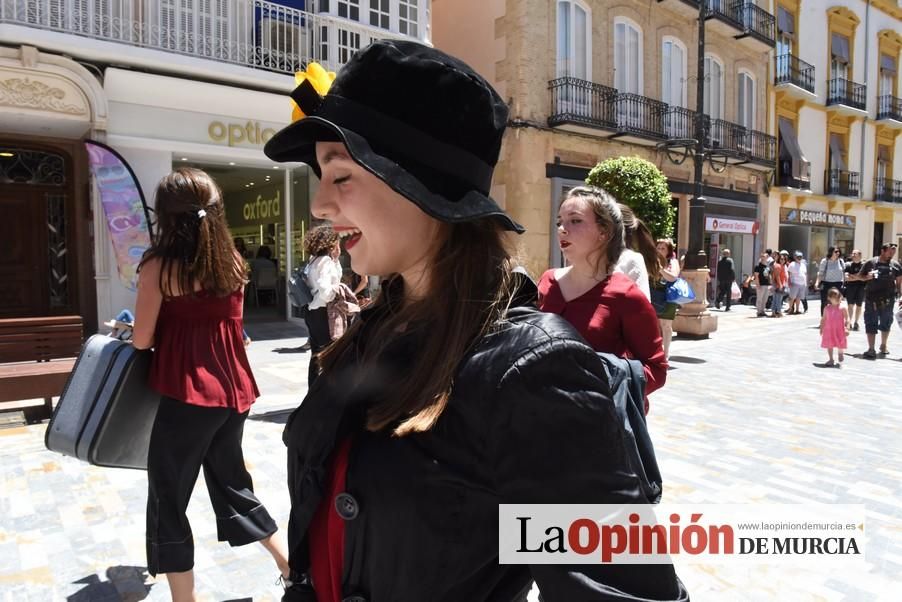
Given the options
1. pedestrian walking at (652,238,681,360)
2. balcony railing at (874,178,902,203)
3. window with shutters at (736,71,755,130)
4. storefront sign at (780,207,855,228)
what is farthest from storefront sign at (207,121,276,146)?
balcony railing at (874,178,902,203)

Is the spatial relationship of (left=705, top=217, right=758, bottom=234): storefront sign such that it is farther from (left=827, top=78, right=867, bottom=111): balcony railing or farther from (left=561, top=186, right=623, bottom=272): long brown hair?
(left=561, top=186, right=623, bottom=272): long brown hair

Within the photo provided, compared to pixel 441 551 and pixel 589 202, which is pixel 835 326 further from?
pixel 441 551

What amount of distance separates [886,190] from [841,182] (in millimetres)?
4492

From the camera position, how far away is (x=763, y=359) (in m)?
9.48

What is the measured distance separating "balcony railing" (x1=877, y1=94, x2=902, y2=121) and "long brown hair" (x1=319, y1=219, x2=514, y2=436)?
106 feet

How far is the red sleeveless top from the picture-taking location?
2494 mm

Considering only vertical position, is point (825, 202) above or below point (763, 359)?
above

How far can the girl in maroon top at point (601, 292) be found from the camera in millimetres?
2781

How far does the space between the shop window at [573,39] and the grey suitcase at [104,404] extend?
14698mm

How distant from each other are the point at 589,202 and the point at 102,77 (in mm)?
9108

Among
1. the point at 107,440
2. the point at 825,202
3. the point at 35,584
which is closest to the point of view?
the point at 107,440

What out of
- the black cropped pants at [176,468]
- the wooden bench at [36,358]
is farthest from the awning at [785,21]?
the black cropped pants at [176,468]

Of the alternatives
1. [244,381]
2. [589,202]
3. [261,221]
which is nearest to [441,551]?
[244,381]

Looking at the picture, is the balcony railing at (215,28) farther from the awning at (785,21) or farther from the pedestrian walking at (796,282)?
the awning at (785,21)
